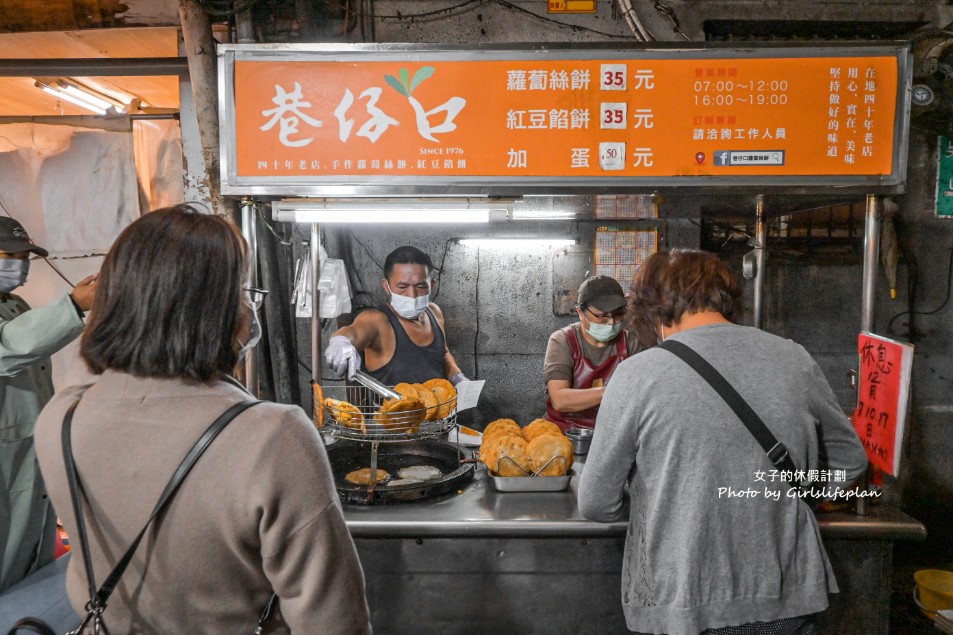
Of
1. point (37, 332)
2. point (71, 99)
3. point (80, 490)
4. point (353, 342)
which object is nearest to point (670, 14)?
point (353, 342)

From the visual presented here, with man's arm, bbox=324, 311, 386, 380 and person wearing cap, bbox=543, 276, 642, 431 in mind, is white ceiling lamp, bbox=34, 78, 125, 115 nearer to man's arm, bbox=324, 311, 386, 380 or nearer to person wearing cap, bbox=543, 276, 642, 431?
man's arm, bbox=324, 311, 386, 380

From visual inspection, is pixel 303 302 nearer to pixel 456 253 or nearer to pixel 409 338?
pixel 409 338

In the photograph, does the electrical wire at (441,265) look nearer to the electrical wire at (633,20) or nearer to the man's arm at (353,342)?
the man's arm at (353,342)

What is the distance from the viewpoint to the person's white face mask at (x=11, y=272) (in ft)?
9.91

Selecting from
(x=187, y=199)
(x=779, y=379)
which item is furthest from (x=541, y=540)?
(x=187, y=199)

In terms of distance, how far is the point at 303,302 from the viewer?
3.67 meters

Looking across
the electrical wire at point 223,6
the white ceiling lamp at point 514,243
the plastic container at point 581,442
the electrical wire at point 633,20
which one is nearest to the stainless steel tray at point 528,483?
the plastic container at point 581,442

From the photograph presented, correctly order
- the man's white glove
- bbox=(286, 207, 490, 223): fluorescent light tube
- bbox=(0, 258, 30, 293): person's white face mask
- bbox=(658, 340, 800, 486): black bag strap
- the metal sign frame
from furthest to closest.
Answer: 1. the man's white glove
2. bbox=(0, 258, 30, 293): person's white face mask
3. bbox=(286, 207, 490, 223): fluorescent light tube
4. the metal sign frame
5. bbox=(658, 340, 800, 486): black bag strap

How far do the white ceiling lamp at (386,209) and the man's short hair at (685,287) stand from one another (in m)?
0.99

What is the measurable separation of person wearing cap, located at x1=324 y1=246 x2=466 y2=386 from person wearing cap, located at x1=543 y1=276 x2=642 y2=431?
68 centimetres

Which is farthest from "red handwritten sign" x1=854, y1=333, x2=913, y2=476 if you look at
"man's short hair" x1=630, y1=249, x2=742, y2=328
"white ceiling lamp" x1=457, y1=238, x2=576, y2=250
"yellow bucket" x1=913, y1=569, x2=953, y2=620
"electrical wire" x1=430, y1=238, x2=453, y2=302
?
"electrical wire" x1=430, y1=238, x2=453, y2=302

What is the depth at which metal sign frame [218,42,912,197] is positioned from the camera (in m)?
2.65

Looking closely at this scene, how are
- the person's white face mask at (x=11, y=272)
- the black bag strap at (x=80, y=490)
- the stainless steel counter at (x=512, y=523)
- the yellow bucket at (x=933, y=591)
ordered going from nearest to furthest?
the black bag strap at (x=80, y=490) → the stainless steel counter at (x=512, y=523) → the person's white face mask at (x=11, y=272) → the yellow bucket at (x=933, y=591)

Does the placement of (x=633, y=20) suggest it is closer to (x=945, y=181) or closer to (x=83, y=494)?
(x=945, y=181)
